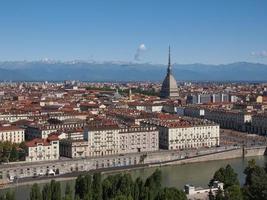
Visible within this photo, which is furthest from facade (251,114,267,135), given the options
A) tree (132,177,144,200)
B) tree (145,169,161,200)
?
tree (132,177,144,200)

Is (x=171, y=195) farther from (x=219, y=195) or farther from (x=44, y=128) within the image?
(x=44, y=128)

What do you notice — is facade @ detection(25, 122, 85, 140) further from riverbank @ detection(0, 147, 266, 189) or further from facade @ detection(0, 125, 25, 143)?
riverbank @ detection(0, 147, 266, 189)

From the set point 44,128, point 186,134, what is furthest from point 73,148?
point 186,134

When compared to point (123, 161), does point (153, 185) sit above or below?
above

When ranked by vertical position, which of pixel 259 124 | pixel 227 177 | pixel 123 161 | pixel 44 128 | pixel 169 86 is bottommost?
pixel 123 161


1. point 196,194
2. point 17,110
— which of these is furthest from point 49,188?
point 17,110
